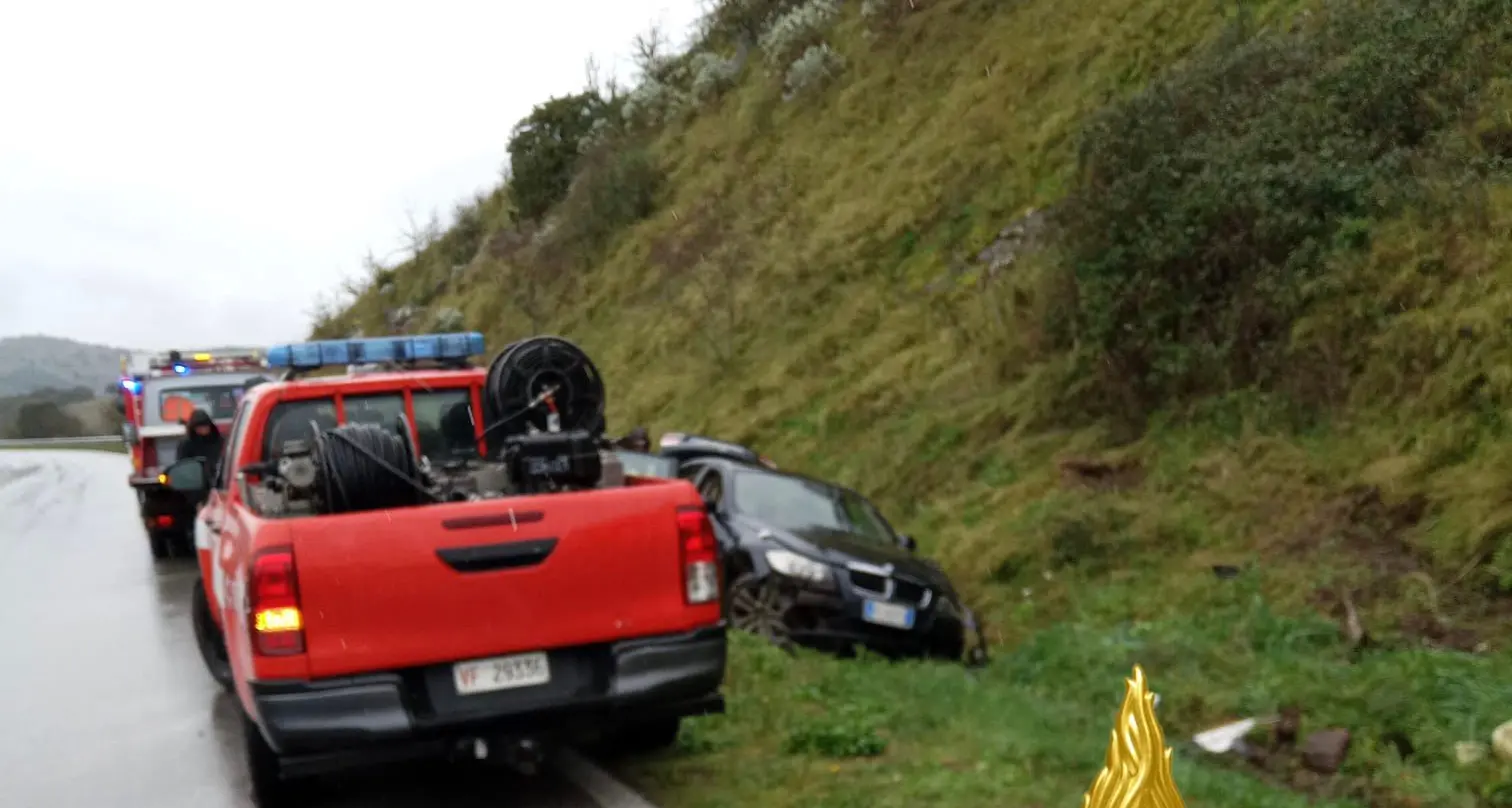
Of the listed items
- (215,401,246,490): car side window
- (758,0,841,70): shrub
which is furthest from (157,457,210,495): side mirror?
(758,0,841,70): shrub

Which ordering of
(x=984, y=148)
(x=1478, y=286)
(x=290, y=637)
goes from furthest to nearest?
(x=984, y=148)
(x=1478, y=286)
(x=290, y=637)

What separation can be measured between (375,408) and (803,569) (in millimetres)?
3004

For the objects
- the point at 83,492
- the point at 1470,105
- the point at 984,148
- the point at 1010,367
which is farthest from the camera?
the point at 83,492

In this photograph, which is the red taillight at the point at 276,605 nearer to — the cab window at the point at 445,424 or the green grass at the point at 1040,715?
the green grass at the point at 1040,715

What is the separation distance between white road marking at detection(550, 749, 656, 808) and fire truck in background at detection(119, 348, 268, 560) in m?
8.78

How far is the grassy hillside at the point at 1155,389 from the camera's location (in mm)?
6527

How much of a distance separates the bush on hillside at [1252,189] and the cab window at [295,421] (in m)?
6.90

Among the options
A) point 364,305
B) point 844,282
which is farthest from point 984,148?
point 364,305

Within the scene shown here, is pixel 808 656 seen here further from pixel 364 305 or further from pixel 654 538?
pixel 364 305

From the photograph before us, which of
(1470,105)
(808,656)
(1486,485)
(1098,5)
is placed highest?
(1098,5)

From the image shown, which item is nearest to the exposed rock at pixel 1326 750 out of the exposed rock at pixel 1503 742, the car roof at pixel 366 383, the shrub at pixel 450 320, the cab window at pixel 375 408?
the exposed rock at pixel 1503 742

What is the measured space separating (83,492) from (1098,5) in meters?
21.6

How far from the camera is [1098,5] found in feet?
58.6

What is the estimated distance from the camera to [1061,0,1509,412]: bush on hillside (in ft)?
34.8
